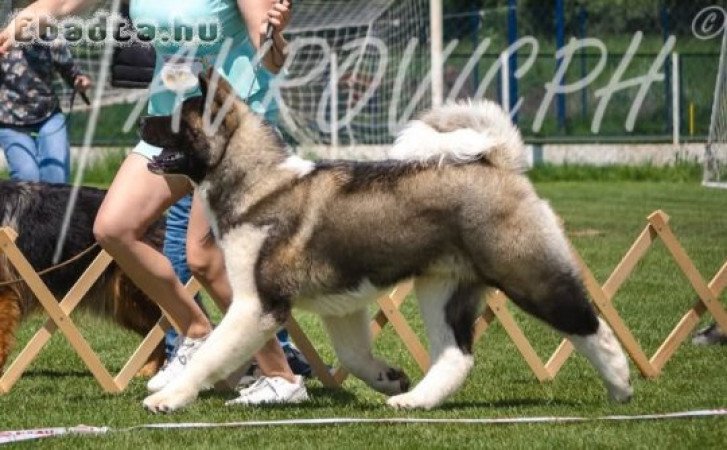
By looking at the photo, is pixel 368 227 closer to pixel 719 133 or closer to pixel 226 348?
pixel 226 348

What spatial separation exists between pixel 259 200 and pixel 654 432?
5.73ft

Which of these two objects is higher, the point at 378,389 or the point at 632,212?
the point at 378,389

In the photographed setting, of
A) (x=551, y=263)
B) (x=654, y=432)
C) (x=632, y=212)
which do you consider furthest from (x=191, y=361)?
(x=632, y=212)

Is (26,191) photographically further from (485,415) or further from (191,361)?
(485,415)

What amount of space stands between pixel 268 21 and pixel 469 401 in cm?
177

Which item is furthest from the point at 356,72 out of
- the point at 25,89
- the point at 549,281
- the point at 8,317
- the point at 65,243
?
the point at 549,281

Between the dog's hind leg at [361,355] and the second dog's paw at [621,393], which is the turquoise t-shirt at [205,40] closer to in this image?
the dog's hind leg at [361,355]

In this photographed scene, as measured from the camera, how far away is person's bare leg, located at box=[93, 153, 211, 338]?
6.11 meters

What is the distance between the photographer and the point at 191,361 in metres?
5.91

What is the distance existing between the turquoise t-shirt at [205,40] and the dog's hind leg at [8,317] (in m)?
1.68

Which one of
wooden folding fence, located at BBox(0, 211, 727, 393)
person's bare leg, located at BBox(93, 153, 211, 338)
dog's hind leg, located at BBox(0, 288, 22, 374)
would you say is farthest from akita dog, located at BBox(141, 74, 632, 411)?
dog's hind leg, located at BBox(0, 288, 22, 374)

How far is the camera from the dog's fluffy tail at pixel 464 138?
19.2 feet

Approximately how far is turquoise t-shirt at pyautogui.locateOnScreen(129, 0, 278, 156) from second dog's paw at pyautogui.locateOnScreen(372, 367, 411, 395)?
3.79 ft

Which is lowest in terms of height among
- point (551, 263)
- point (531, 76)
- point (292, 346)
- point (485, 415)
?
point (531, 76)
